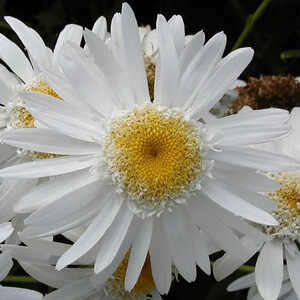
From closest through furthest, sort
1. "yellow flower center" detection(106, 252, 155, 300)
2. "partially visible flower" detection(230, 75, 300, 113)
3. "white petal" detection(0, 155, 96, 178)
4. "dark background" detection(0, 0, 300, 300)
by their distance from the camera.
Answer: "white petal" detection(0, 155, 96, 178) → "yellow flower center" detection(106, 252, 155, 300) → "partially visible flower" detection(230, 75, 300, 113) → "dark background" detection(0, 0, 300, 300)

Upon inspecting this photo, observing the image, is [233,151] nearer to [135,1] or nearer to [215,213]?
[215,213]

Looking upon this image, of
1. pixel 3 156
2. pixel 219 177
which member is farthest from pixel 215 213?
pixel 3 156

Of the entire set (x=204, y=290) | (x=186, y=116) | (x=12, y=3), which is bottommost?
(x=204, y=290)

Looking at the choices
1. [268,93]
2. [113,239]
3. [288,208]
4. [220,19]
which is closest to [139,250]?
[113,239]

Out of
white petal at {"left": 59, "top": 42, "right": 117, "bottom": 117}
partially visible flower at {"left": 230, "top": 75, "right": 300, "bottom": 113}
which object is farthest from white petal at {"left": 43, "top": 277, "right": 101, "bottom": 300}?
partially visible flower at {"left": 230, "top": 75, "right": 300, "bottom": 113}

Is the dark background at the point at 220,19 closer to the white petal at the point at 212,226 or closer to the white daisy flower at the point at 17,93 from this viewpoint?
the white daisy flower at the point at 17,93

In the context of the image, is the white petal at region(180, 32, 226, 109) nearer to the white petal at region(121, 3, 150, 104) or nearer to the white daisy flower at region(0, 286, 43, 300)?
the white petal at region(121, 3, 150, 104)
